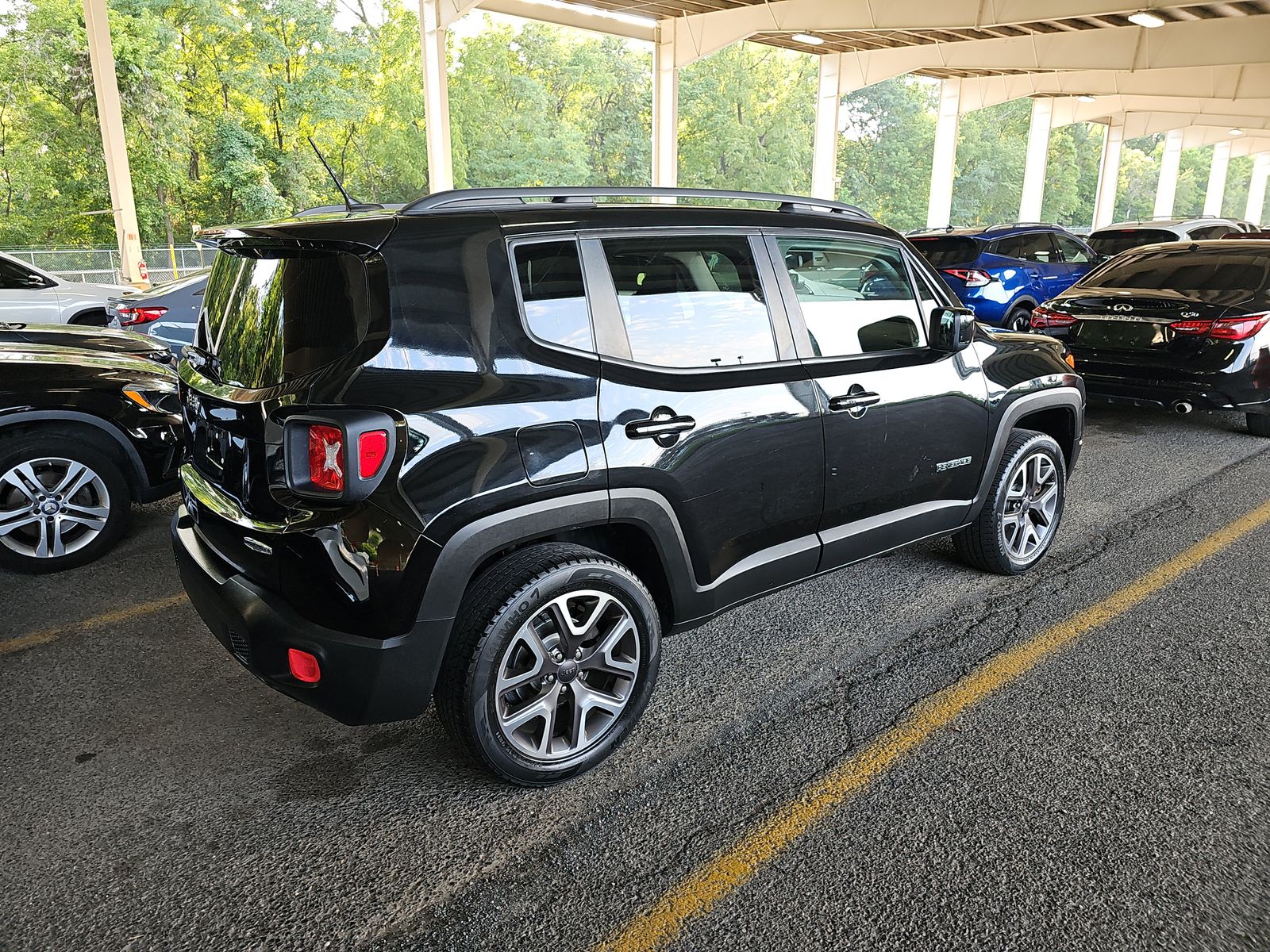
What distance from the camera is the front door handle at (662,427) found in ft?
9.58

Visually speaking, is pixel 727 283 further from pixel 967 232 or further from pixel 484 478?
pixel 967 232

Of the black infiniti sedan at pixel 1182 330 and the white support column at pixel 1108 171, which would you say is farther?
the white support column at pixel 1108 171

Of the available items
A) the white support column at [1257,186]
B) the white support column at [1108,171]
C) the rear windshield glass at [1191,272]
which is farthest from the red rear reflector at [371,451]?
the white support column at [1257,186]

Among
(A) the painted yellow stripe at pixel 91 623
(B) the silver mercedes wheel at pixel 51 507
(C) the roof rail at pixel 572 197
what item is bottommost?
(A) the painted yellow stripe at pixel 91 623

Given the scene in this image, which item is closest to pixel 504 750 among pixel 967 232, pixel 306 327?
pixel 306 327

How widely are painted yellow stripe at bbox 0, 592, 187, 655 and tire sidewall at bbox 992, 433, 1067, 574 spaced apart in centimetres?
404

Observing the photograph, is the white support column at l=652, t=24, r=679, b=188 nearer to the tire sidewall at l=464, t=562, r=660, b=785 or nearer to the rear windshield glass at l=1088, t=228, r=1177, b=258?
the rear windshield glass at l=1088, t=228, r=1177, b=258

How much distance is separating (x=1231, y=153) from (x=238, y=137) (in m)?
57.2

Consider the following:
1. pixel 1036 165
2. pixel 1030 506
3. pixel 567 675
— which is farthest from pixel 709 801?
pixel 1036 165

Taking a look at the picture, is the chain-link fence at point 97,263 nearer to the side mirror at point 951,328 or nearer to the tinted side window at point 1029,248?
the tinted side window at point 1029,248

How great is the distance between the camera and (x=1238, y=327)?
7020 millimetres

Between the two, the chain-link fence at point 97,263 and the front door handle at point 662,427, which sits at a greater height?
the front door handle at point 662,427

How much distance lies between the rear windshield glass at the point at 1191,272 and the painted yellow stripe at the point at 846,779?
4117 millimetres

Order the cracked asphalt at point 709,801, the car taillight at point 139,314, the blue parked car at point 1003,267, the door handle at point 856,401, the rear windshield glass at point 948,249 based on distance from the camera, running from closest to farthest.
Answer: the cracked asphalt at point 709,801 → the door handle at point 856,401 → the car taillight at point 139,314 → the blue parked car at point 1003,267 → the rear windshield glass at point 948,249
